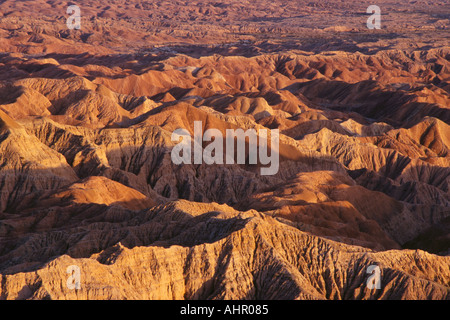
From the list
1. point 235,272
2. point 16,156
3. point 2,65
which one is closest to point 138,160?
point 16,156

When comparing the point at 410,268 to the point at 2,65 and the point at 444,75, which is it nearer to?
the point at 2,65

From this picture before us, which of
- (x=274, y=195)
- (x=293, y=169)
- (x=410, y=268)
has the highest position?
(x=410, y=268)

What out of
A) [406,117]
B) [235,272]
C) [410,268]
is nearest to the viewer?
[235,272]

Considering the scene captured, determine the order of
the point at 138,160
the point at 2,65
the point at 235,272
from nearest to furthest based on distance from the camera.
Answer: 1. the point at 235,272
2. the point at 138,160
3. the point at 2,65

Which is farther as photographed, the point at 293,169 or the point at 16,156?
the point at 293,169

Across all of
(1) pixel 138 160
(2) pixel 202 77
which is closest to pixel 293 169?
(1) pixel 138 160

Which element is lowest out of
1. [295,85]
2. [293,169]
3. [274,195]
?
[295,85]

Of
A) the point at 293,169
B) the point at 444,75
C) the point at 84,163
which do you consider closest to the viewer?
the point at 84,163

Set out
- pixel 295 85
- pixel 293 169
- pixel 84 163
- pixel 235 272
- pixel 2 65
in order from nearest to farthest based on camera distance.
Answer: pixel 235 272
pixel 84 163
pixel 293 169
pixel 2 65
pixel 295 85

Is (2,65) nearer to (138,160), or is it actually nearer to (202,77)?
(202,77)

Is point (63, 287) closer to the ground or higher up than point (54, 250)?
higher up

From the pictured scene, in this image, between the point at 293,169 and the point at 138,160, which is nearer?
the point at 138,160
